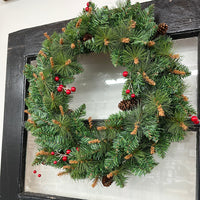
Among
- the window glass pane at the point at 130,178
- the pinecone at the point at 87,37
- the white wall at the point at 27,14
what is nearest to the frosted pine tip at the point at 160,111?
the window glass pane at the point at 130,178

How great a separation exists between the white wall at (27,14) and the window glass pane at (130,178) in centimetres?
26

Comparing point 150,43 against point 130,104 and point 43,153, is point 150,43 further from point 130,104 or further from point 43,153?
point 43,153

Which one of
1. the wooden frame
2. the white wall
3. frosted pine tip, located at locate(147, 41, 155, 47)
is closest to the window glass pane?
the wooden frame

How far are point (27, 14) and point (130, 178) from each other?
87 centimetres

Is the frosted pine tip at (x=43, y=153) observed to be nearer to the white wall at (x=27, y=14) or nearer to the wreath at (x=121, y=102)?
the wreath at (x=121, y=102)

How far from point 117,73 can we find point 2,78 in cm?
61

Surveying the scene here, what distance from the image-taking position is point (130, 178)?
2.56 feet

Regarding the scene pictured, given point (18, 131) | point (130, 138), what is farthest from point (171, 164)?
point (18, 131)

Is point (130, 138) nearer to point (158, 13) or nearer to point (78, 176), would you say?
point (78, 176)

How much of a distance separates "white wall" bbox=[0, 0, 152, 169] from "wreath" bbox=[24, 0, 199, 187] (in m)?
0.29

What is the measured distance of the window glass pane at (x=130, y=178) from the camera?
71cm

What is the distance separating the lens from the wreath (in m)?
0.63

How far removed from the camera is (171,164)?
28.8 inches

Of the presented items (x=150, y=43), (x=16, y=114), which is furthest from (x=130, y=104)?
(x=16, y=114)
